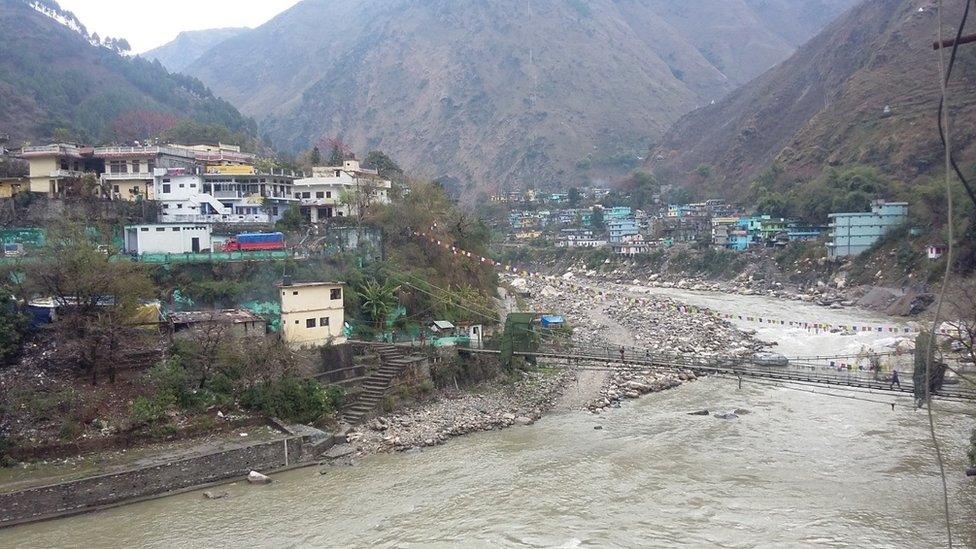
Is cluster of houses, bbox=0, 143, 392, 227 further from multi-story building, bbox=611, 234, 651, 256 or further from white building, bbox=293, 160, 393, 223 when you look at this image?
multi-story building, bbox=611, 234, 651, 256

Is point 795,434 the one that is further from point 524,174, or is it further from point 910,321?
point 524,174

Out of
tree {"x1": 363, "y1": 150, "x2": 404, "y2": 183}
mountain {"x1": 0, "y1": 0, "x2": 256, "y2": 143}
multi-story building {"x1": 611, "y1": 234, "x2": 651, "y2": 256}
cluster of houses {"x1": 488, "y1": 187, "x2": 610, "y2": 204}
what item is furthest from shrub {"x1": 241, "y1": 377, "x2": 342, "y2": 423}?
cluster of houses {"x1": 488, "y1": 187, "x2": 610, "y2": 204}

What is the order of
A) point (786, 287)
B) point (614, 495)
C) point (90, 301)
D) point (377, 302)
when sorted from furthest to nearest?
1. point (786, 287)
2. point (377, 302)
3. point (90, 301)
4. point (614, 495)

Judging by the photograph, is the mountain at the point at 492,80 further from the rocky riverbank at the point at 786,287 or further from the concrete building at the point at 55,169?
the concrete building at the point at 55,169

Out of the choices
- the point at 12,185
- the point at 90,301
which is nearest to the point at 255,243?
the point at 90,301

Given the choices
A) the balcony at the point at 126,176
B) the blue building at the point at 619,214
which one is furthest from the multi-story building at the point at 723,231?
the balcony at the point at 126,176

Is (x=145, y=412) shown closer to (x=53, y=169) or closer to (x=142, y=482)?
(x=142, y=482)

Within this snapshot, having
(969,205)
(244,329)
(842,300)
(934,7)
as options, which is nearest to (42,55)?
(244,329)
